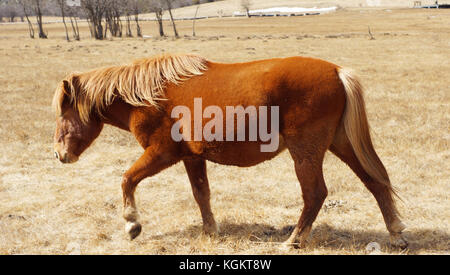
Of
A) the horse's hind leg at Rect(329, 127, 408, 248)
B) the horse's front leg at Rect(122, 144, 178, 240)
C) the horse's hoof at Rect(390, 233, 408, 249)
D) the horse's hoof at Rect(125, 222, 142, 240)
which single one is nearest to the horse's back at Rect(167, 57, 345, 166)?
the horse's front leg at Rect(122, 144, 178, 240)

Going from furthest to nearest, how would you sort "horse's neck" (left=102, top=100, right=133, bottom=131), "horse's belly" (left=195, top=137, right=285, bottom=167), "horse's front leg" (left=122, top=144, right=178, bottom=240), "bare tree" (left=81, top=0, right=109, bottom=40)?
"bare tree" (left=81, top=0, right=109, bottom=40), "horse's neck" (left=102, top=100, right=133, bottom=131), "horse's front leg" (left=122, top=144, right=178, bottom=240), "horse's belly" (left=195, top=137, right=285, bottom=167)

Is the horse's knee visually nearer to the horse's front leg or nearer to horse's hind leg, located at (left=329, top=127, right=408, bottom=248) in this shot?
the horse's front leg

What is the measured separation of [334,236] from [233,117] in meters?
1.89

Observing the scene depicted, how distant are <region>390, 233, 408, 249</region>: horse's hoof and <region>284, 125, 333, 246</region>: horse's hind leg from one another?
89 centimetres

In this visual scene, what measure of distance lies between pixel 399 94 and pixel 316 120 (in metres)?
9.49

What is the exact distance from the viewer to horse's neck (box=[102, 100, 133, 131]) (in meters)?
4.48

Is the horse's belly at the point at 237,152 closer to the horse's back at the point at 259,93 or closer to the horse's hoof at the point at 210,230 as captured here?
the horse's back at the point at 259,93

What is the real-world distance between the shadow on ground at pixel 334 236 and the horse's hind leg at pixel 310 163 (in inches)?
19.2

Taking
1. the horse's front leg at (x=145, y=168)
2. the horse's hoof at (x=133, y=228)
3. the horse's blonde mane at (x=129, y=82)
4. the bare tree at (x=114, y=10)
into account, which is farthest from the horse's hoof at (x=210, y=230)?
the bare tree at (x=114, y=10)

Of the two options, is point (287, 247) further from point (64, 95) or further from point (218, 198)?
point (64, 95)

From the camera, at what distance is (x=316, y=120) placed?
3.95m

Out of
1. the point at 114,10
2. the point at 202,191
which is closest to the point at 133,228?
the point at 202,191
